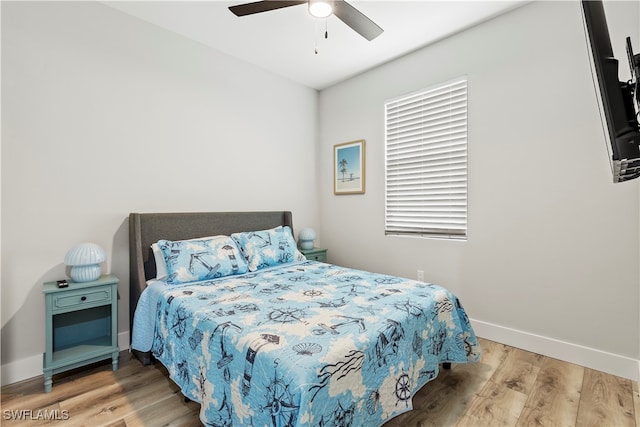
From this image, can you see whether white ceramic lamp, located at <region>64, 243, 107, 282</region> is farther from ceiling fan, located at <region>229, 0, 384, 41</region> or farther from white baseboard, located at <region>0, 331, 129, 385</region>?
ceiling fan, located at <region>229, 0, 384, 41</region>

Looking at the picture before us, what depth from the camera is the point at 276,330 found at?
1.49m

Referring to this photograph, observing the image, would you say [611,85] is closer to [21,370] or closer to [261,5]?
[261,5]

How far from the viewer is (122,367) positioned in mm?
2314

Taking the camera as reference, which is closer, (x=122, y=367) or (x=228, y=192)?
(x=122, y=367)

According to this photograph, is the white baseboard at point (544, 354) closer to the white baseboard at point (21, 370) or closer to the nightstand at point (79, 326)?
the white baseboard at point (21, 370)

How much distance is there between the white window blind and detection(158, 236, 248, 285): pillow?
1.76m

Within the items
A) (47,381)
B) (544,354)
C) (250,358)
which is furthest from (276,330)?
(544,354)

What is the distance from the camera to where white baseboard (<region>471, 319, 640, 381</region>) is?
83.3 inches

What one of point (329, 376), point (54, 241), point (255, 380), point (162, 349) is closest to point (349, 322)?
point (329, 376)

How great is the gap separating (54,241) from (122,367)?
3.50 feet

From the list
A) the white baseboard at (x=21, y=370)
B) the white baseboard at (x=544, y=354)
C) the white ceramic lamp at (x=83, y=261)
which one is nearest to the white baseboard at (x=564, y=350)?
the white baseboard at (x=544, y=354)

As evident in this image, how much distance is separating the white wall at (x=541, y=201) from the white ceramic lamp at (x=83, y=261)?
9.20 ft

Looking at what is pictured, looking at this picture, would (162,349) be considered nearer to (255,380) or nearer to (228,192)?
(255,380)

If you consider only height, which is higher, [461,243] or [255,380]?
[461,243]
